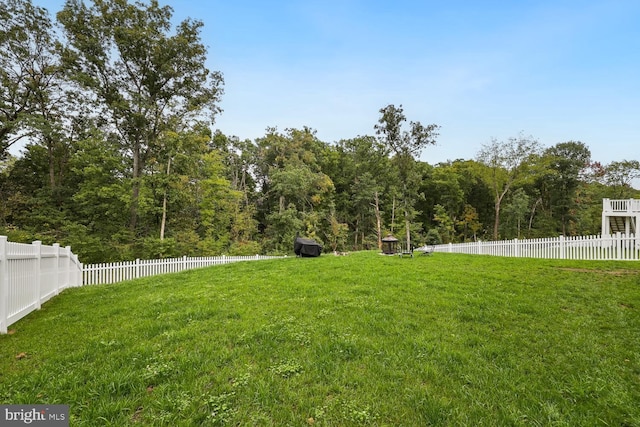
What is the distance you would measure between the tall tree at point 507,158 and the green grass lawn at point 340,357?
20.7m

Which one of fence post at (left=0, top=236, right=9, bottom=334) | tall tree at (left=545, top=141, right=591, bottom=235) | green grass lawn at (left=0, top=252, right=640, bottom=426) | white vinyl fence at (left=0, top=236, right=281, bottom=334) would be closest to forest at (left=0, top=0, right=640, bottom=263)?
white vinyl fence at (left=0, top=236, right=281, bottom=334)

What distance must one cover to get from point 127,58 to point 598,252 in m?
22.5

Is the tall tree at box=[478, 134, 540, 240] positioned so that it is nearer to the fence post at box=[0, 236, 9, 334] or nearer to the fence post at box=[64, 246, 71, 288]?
the fence post at box=[64, 246, 71, 288]

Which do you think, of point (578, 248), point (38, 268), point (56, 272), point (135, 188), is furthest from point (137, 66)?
point (578, 248)

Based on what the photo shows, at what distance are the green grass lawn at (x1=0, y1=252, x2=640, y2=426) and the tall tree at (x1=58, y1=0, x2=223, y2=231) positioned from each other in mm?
12839

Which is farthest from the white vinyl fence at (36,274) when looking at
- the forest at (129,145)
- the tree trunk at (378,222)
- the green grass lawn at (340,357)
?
the tree trunk at (378,222)

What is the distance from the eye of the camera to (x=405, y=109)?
18.7m

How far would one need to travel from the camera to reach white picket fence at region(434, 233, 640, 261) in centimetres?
946

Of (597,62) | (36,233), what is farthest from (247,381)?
(36,233)

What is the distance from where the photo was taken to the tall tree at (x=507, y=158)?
74.4 ft

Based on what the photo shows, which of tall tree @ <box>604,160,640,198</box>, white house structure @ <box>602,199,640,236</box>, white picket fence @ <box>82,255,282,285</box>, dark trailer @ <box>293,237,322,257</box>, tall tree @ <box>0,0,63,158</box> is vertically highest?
tall tree @ <box>0,0,63,158</box>

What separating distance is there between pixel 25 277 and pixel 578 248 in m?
15.0

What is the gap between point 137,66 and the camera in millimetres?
15688

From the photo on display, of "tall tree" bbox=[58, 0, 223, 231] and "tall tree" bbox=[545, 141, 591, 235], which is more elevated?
"tall tree" bbox=[58, 0, 223, 231]
